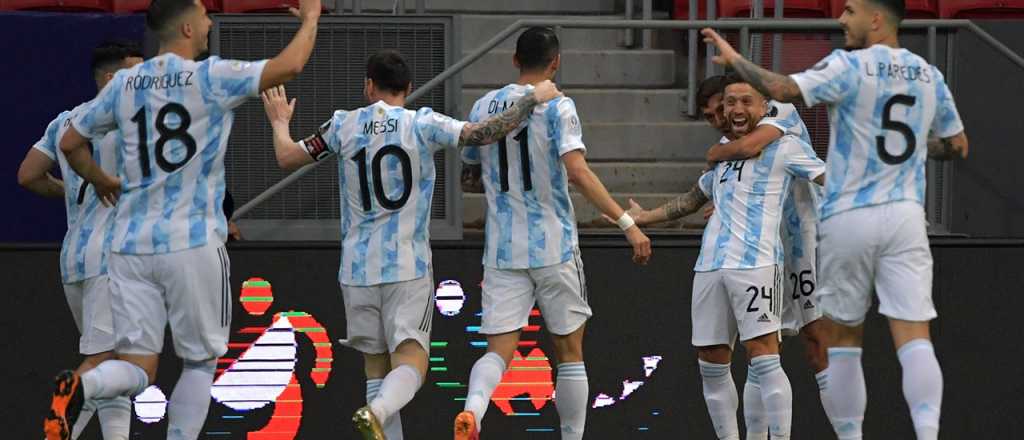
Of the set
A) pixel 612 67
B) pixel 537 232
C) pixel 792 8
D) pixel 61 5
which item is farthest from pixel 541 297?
pixel 61 5

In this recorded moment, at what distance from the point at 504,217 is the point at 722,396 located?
1440mm

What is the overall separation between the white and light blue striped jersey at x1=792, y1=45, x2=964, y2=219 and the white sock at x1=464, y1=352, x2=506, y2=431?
193cm

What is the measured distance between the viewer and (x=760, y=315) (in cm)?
862

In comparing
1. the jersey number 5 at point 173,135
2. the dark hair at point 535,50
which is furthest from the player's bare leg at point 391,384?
the dark hair at point 535,50

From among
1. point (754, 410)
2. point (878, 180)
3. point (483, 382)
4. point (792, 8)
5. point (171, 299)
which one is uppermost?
point (792, 8)

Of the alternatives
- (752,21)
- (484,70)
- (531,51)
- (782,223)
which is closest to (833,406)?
(782,223)

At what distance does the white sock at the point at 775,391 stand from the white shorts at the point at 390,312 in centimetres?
168

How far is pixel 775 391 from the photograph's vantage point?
28.5 feet

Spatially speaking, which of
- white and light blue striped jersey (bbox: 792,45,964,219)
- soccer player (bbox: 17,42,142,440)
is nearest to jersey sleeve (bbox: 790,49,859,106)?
white and light blue striped jersey (bbox: 792,45,964,219)

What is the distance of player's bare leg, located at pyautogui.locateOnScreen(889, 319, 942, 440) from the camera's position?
724 cm

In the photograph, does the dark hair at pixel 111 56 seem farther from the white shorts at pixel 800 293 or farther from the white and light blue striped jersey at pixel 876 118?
the white shorts at pixel 800 293

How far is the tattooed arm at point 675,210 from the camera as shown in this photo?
9227 millimetres

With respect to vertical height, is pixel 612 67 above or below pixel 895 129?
above

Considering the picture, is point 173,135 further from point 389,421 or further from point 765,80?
point 765,80
